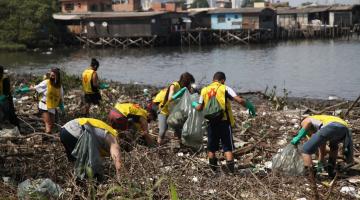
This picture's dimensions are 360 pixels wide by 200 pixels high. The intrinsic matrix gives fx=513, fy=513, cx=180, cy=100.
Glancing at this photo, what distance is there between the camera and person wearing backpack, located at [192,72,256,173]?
615cm

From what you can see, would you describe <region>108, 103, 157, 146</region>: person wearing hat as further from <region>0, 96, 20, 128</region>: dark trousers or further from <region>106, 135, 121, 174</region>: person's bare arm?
<region>0, 96, 20, 128</region>: dark trousers

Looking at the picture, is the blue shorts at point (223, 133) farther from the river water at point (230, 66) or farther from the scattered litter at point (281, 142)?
the river water at point (230, 66)

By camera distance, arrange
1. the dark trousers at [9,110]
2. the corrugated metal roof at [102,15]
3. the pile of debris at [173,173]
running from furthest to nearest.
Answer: the corrugated metal roof at [102,15] → the dark trousers at [9,110] → the pile of debris at [173,173]

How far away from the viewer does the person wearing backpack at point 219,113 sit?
242 inches

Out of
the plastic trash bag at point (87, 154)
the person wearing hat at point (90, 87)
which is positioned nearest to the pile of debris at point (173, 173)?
the plastic trash bag at point (87, 154)

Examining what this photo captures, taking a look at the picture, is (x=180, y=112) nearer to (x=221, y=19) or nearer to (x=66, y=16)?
(x=66, y=16)

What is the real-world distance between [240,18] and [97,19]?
13603 millimetres

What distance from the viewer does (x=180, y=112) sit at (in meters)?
7.44

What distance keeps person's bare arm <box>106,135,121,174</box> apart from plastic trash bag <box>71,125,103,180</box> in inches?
5.6

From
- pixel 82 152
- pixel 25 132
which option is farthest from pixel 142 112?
pixel 25 132

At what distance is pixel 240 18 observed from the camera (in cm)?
4938

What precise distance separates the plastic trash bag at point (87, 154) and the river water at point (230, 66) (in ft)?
45.1

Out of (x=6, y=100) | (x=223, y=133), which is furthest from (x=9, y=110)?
(x=223, y=133)

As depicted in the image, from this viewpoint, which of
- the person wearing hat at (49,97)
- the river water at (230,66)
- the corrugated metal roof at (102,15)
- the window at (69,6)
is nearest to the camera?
the person wearing hat at (49,97)
